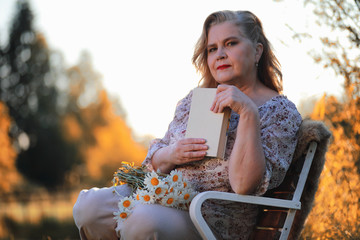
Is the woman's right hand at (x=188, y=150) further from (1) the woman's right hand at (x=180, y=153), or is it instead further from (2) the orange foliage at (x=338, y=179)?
(2) the orange foliage at (x=338, y=179)

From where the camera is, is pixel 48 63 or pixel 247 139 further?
pixel 48 63

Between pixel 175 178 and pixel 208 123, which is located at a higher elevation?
pixel 208 123

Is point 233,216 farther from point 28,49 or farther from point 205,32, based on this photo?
point 28,49

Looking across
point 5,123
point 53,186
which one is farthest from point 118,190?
point 53,186

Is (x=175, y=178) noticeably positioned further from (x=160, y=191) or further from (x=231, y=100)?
(x=231, y=100)

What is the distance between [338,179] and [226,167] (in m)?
1.86

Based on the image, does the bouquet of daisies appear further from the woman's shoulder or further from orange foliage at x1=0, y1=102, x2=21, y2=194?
orange foliage at x1=0, y1=102, x2=21, y2=194

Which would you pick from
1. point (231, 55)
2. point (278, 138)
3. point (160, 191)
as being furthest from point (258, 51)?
point (160, 191)

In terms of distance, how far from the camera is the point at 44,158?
33.9 metres

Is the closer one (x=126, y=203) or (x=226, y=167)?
(x=126, y=203)

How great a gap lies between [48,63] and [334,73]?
36.3 m

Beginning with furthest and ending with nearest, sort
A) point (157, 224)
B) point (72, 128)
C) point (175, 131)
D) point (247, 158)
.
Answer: point (72, 128) < point (175, 131) < point (247, 158) < point (157, 224)

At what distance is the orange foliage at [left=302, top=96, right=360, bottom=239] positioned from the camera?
3.81 metres

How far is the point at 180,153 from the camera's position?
8.79 ft
